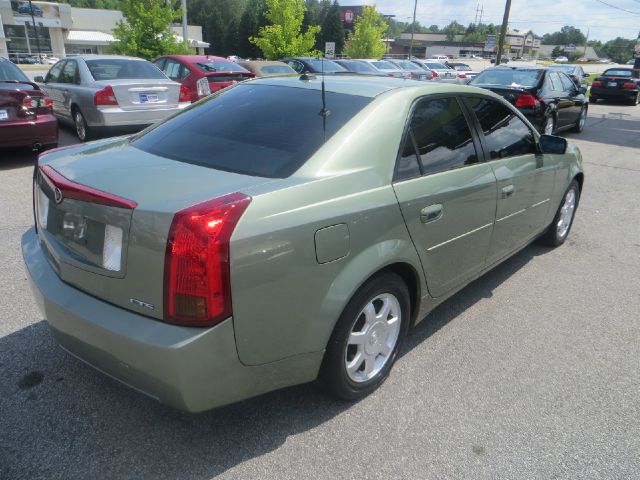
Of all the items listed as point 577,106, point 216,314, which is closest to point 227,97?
point 216,314

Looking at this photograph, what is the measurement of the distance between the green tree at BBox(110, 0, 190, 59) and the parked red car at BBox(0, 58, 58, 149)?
38.0 feet

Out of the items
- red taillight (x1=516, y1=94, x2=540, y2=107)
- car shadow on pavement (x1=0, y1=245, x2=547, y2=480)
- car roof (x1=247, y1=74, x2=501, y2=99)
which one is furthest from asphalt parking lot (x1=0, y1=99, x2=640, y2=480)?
red taillight (x1=516, y1=94, x2=540, y2=107)

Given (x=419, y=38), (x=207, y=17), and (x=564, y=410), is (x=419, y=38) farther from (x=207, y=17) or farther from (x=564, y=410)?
(x=564, y=410)

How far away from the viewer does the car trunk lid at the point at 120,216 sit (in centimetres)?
196

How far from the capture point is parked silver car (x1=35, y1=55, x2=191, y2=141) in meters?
8.39

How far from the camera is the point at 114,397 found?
265cm

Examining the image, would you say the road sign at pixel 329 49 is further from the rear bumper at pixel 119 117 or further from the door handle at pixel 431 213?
the rear bumper at pixel 119 117

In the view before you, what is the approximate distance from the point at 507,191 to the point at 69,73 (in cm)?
881

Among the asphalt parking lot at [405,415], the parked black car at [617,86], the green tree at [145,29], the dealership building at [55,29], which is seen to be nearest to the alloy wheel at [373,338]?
the asphalt parking lot at [405,415]

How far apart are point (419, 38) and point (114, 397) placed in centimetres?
15412

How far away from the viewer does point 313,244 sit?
84.2 inches

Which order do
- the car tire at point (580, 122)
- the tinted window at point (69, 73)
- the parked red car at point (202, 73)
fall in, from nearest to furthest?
the tinted window at point (69, 73) → the parked red car at point (202, 73) → the car tire at point (580, 122)

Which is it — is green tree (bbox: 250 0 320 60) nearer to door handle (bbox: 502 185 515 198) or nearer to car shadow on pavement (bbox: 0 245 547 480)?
door handle (bbox: 502 185 515 198)

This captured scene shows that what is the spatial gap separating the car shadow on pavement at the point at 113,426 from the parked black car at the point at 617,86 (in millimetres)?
24535
